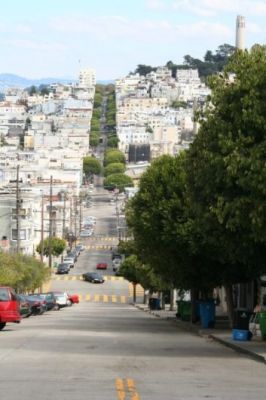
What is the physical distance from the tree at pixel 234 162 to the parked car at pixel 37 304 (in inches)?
1202

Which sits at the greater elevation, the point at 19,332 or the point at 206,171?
the point at 206,171

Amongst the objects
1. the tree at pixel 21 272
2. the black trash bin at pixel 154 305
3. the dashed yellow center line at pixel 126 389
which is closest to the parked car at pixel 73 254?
the tree at pixel 21 272

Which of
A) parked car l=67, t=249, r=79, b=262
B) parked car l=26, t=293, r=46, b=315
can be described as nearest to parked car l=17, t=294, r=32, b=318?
parked car l=26, t=293, r=46, b=315

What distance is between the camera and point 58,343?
34219 mm

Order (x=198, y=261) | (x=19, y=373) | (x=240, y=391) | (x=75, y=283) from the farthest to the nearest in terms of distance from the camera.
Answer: (x=75, y=283) → (x=198, y=261) → (x=19, y=373) → (x=240, y=391)

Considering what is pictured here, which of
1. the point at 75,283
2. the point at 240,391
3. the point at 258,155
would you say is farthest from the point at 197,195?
the point at 75,283

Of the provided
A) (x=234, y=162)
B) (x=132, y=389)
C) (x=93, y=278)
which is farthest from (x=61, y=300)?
(x=132, y=389)

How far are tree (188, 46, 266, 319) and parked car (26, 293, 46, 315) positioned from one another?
100ft

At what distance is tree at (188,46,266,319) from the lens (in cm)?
2927

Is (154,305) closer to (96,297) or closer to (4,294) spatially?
(96,297)

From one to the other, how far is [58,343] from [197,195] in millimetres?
5867

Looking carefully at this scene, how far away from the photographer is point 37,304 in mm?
63781

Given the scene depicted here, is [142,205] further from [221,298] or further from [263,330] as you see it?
[221,298]

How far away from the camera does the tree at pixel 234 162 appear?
2927 centimetres
